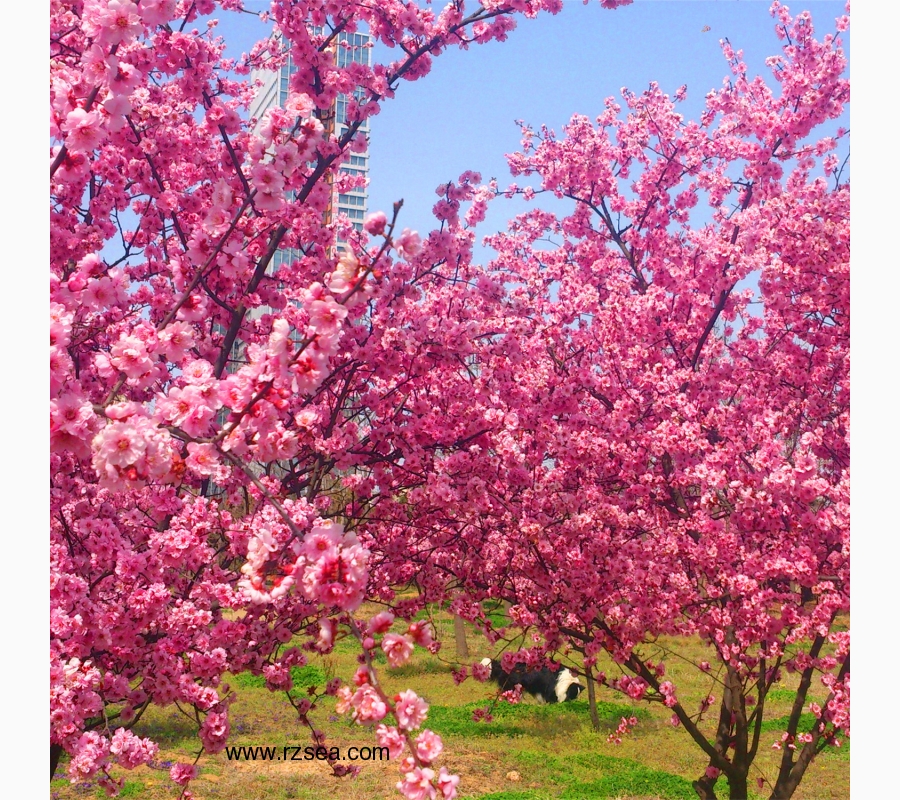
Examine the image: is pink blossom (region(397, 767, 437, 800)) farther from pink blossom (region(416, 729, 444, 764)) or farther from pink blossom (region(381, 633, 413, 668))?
pink blossom (region(381, 633, 413, 668))

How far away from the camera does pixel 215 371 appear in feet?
12.8

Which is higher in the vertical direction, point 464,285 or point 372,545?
point 464,285

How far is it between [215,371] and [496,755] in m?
5.40

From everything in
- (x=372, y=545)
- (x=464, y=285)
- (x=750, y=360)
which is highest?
(x=464, y=285)

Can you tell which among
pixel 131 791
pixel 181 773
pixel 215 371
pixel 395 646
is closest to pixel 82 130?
pixel 215 371

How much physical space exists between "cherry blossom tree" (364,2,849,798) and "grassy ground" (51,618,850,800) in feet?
5.47

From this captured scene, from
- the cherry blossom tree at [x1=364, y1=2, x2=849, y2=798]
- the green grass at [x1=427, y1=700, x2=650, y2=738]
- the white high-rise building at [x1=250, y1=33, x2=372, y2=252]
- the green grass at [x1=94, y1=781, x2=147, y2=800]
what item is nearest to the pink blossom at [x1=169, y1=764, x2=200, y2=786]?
the cherry blossom tree at [x1=364, y1=2, x2=849, y2=798]

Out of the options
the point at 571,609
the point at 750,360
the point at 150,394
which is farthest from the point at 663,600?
the point at 150,394

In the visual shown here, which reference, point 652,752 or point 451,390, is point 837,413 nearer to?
point 451,390

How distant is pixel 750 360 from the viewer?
5.59 metres

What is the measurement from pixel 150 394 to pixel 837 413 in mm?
3997

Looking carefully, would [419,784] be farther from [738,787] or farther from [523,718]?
[523,718]

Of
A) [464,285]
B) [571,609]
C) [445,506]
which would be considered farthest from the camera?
[464,285]

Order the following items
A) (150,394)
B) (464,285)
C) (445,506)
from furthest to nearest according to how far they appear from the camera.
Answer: (464,285) < (445,506) < (150,394)
